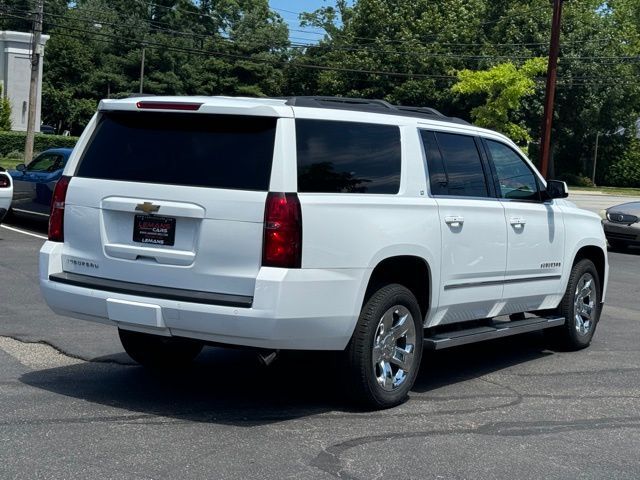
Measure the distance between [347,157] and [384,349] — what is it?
51.4 inches

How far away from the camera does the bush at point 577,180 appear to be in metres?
61.3

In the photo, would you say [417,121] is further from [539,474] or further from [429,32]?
[429,32]

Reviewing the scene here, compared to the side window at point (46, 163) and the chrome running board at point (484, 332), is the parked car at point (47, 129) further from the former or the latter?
the chrome running board at point (484, 332)

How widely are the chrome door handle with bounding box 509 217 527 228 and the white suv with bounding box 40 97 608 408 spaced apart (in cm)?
31

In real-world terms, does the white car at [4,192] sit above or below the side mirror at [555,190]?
below

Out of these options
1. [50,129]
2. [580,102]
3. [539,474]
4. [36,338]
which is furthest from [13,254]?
[50,129]

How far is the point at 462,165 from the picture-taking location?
742cm

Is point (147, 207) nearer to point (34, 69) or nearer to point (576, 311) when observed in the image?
point (576, 311)

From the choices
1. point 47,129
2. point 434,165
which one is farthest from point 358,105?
point 47,129

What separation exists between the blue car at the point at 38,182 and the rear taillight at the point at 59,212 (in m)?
11.0

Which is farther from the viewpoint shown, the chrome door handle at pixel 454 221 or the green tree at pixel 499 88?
the green tree at pixel 499 88

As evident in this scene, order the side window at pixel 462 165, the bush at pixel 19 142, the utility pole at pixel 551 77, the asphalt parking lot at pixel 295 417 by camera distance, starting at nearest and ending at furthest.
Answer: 1. the asphalt parking lot at pixel 295 417
2. the side window at pixel 462 165
3. the utility pole at pixel 551 77
4. the bush at pixel 19 142

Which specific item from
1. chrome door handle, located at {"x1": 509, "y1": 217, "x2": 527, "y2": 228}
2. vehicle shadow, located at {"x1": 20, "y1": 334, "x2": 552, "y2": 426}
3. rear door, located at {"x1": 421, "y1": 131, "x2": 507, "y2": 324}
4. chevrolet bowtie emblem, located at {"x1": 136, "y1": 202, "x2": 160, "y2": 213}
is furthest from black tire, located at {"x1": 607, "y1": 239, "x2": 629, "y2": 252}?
chevrolet bowtie emblem, located at {"x1": 136, "y1": 202, "x2": 160, "y2": 213}

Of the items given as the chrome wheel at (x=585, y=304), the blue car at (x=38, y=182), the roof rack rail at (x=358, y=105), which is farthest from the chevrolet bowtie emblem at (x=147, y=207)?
the blue car at (x=38, y=182)
